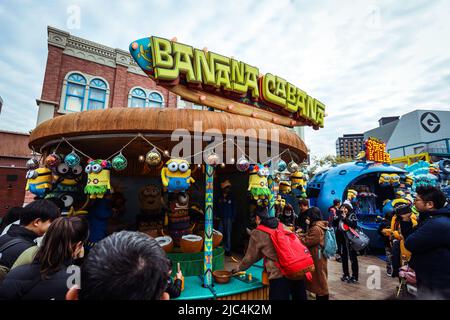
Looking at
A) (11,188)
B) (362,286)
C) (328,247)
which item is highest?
(11,188)

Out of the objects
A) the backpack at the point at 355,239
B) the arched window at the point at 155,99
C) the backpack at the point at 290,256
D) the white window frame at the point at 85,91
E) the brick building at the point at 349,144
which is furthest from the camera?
the brick building at the point at 349,144

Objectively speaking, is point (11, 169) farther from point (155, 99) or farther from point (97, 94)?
point (155, 99)

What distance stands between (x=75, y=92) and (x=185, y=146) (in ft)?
39.6

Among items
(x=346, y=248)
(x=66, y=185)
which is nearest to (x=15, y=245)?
(x=66, y=185)

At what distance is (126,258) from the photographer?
1021 mm

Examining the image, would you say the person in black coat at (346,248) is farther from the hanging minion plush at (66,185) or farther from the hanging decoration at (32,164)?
the hanging decoration at (32,164)

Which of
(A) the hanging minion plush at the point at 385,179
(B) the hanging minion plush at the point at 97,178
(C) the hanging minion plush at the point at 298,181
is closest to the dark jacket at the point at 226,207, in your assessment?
(C) the hanging minion plush at the point at 298,181

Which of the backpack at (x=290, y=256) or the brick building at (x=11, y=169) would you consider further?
the brick building at (x=11, y=169)

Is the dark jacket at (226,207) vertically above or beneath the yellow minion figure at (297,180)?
beneath

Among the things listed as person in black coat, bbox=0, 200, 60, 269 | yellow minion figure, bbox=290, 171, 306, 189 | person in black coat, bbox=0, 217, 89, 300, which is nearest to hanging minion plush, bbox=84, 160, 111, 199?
person in black coat, bbox=0, 200, 60, 269

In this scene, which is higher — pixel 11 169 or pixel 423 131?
pixel 423 131

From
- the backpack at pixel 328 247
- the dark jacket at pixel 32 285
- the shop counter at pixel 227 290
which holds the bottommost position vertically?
the shop counter at pixel 227 290

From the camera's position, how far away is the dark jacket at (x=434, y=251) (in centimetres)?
247
